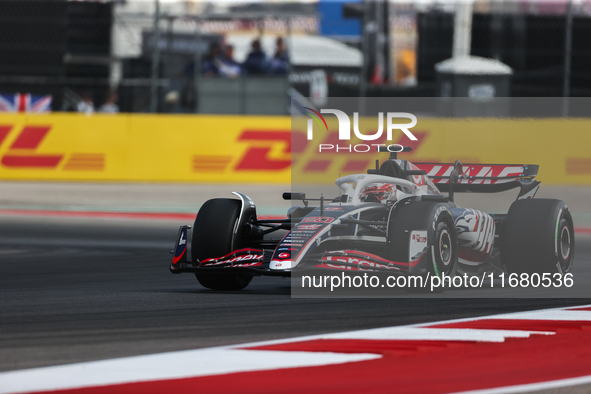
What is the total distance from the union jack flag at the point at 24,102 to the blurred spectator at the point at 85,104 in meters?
0.55

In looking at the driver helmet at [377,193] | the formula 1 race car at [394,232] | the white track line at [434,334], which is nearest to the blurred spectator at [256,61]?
the formula 1 race car at [394,232]

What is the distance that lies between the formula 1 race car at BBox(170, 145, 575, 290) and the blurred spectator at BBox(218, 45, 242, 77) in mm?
10770

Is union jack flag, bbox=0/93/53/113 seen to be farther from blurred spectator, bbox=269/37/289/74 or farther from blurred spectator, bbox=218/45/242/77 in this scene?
blurred spectator, bbox=269/37/289/74

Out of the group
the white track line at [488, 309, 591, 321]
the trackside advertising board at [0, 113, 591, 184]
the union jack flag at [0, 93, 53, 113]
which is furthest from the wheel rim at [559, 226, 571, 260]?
the union jack flag at [0, 93, 53, 113]

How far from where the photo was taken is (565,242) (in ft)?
23.8

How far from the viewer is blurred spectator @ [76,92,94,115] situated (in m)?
17.6

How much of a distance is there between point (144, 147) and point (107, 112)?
3.39 ft

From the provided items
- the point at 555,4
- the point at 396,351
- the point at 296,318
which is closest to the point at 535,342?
the point at 396,351

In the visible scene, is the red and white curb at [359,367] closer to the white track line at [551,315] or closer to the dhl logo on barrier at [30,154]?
the white track line at [551,315]

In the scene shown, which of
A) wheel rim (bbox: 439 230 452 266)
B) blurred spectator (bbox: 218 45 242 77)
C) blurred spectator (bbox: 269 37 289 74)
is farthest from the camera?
blurred spectator (bbox: 218 45 242 77)

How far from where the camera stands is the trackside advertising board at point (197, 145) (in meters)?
16.1

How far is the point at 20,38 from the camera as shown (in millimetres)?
16891

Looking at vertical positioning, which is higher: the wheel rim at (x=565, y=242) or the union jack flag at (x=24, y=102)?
the wheel rim at (x=565, y=242)

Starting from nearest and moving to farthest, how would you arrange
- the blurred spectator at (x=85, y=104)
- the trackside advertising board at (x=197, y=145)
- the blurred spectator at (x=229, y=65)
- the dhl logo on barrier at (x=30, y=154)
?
the trackside advertising board at (x=197, y=145)
the dhl logo on barrier at (x=30, y=154)
the blurred spectator at (x=85, y=104)
the blurred spectator at (x=229, y=65)
